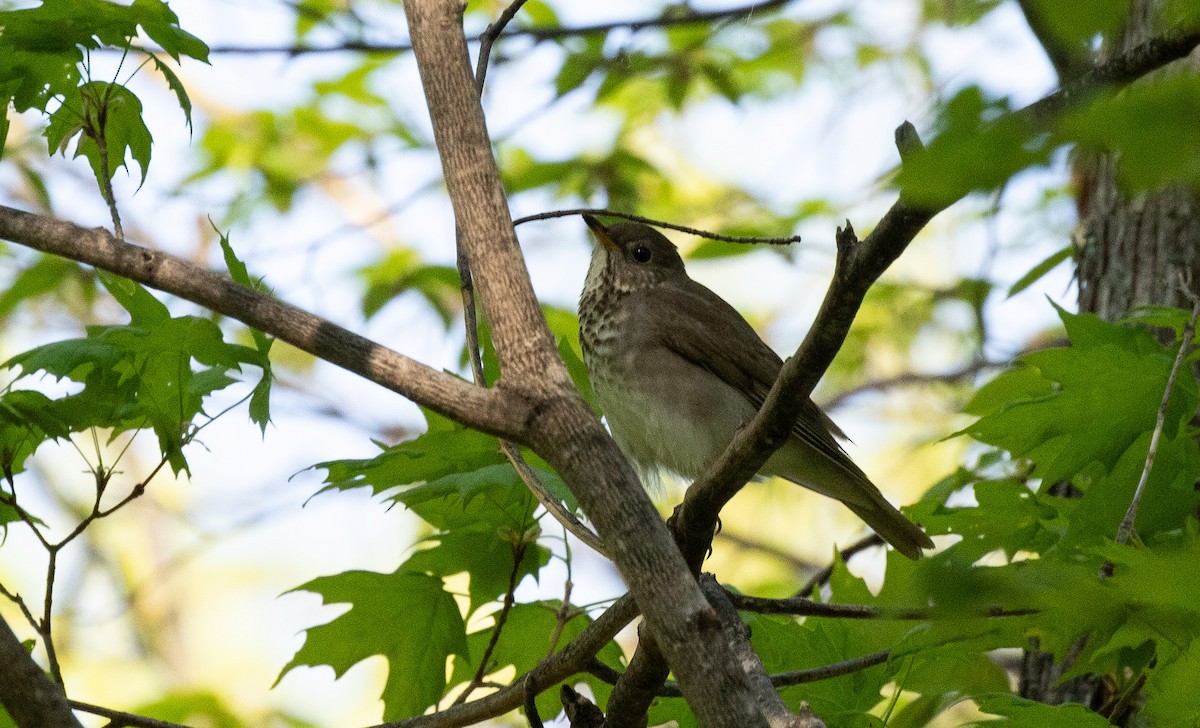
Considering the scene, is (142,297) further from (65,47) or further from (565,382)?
(565,382)

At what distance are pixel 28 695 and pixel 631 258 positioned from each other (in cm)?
318

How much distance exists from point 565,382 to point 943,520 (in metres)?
→ 1.54

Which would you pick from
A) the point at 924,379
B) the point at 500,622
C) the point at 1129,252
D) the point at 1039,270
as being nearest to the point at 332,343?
the point at 500,622

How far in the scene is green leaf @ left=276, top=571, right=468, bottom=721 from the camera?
2.95 metres

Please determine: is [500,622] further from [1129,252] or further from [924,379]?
[924,379]

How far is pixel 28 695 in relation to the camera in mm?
1820

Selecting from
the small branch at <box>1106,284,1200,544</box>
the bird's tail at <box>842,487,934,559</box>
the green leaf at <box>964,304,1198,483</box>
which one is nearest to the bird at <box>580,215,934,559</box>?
the bird's tail at <box>842,487,934,559</box>

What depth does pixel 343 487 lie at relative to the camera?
266 cm

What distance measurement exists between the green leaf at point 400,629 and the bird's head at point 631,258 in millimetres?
1786

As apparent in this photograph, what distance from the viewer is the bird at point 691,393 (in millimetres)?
4008

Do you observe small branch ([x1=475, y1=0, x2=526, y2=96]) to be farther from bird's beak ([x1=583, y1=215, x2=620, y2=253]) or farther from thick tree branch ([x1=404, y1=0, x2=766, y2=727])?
bird's beak ([x1=583, y1=215, x2=620, y2=253])

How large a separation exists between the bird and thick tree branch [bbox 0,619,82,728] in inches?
95.6

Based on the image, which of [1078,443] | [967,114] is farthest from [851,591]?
[967,114]

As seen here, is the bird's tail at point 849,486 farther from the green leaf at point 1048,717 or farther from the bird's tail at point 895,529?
the green leaf at point 1048,717
